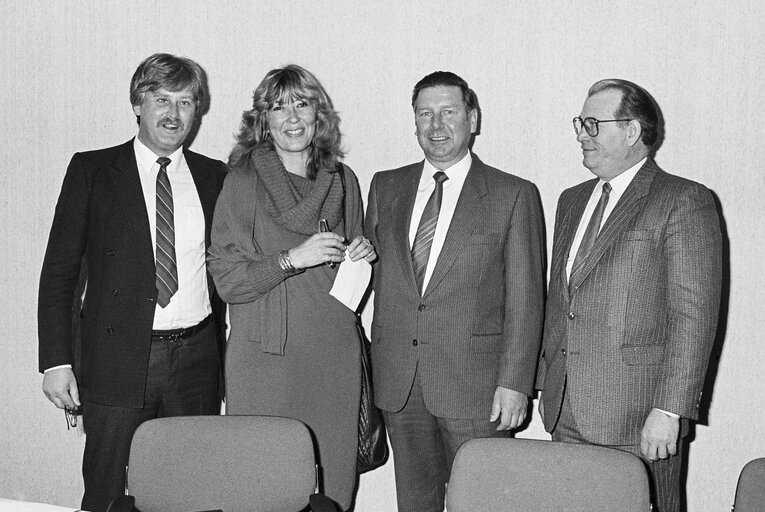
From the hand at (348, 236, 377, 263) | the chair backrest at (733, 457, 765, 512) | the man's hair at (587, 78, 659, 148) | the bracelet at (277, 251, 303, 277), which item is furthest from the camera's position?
the hand at (348, 236, 377, 263)

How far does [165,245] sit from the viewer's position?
126 inches

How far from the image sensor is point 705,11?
130 inches

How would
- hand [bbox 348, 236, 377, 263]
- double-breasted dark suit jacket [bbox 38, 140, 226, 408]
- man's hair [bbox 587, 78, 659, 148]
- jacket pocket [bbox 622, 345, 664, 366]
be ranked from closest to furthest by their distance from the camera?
jacket pocket [bbox 622, 345, 664, 366] < man's hair [bbox 587, 78, 659, 148] < hand [bbox 348, 236, 377, 263] < double-breasted dark suit jacket [bbox 38, 140, 226, 408]

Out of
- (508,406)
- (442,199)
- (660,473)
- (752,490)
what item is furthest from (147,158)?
(752,490)

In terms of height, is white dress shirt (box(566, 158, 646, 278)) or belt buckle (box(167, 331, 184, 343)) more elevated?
white dress shirt (box(566, 158, 646, 278))

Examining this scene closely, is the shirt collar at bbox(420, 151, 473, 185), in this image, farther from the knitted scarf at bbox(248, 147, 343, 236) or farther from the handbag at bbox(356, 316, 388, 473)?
the handbag at bbox(356, 316, 388, 473)

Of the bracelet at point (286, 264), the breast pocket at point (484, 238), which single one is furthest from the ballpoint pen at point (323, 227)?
the breast pocket at point (484, 238)

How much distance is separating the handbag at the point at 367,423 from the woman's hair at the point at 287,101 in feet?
0.29

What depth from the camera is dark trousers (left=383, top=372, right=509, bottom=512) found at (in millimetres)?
3076

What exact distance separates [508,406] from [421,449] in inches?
16.4

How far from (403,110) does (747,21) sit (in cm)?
141

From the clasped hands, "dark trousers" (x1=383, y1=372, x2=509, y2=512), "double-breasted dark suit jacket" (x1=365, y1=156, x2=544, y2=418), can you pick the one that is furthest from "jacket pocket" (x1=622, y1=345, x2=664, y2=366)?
the clasped hands

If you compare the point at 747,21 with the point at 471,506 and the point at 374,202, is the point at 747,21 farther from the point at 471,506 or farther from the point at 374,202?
the point at 471,506

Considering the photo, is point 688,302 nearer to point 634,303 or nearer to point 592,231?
point 634,303
